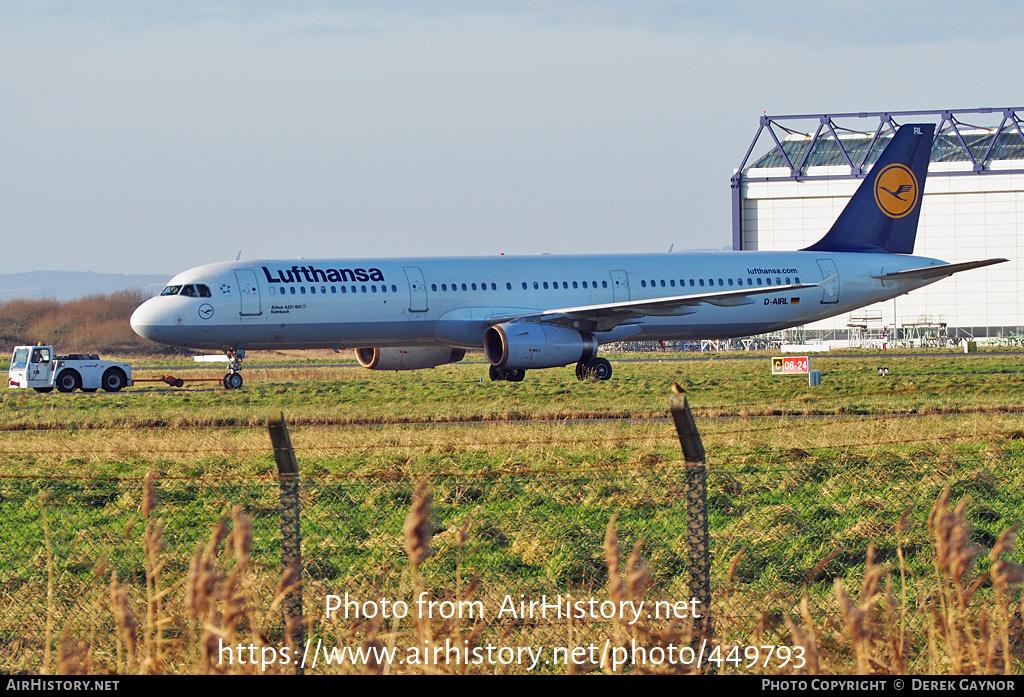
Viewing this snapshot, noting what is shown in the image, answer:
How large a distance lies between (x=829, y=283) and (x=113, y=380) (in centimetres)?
2152

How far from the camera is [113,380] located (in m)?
38.5

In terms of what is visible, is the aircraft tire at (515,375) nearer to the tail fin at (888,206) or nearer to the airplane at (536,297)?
the airplane at (536,297)

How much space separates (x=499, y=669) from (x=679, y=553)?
3150 millimetres

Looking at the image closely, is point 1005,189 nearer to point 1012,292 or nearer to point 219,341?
point 1012,292

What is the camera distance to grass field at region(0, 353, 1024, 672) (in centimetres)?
665

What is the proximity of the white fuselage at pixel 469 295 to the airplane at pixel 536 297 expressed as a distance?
37 millimetres

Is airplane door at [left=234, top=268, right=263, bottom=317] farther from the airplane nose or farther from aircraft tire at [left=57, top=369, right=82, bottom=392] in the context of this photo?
aircraft tire at [left=57, top=369, right=82, bottom=392]

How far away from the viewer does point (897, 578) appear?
934 cm

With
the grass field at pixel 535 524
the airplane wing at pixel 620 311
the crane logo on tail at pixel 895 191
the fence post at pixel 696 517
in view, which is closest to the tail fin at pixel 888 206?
the crane logo on tail at pixel 895 191

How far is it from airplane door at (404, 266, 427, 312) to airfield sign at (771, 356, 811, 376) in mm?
11759

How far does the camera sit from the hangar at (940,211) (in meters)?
76.0

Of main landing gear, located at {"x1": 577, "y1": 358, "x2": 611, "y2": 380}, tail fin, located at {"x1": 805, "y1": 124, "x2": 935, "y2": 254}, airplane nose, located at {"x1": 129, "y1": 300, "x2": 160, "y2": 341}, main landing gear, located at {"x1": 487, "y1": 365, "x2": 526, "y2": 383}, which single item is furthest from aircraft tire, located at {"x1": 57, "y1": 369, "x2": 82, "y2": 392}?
tail fin, located at {"x1": 805, "y1": 124, "x2": 935, "y2": 254}

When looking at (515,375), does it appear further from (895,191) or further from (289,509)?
(289,509)
